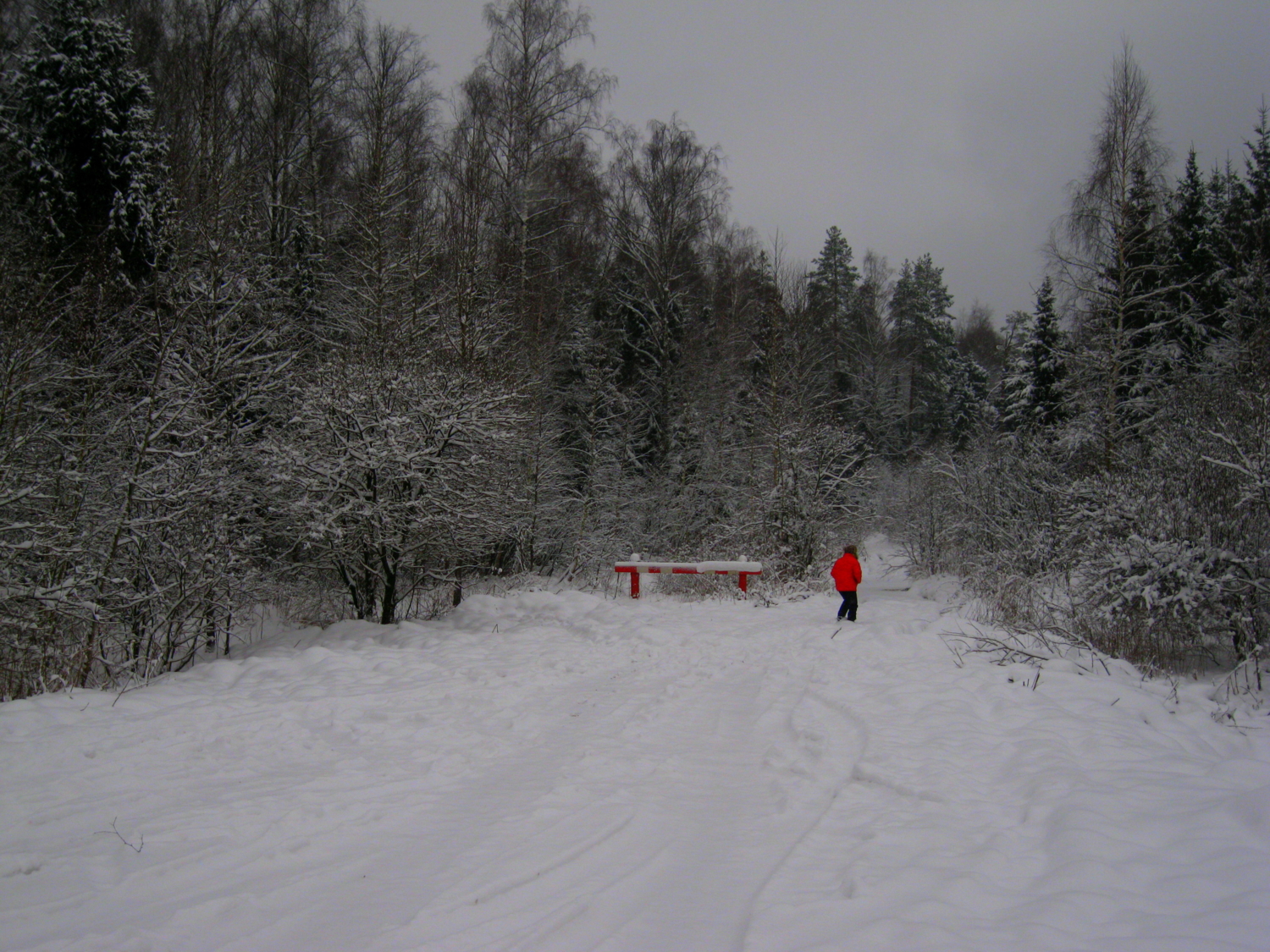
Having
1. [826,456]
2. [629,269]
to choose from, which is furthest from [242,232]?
[629,269]

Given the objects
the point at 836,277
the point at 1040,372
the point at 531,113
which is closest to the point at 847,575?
the point at 531,113

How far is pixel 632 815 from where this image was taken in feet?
13.2

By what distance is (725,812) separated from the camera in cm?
411

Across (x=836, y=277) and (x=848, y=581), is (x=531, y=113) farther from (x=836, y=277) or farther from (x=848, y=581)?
(x=836, y=277)

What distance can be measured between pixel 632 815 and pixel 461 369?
9.07m

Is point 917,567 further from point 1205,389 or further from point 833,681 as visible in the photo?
point 833,681

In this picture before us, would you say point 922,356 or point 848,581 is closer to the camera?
point 848,581

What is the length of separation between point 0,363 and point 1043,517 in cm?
1963

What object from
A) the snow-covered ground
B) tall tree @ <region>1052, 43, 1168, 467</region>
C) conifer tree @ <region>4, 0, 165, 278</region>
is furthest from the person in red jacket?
conifer tree @ <region>4, 0, 165, 278</region>

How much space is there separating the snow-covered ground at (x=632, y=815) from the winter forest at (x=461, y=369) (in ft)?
8.44

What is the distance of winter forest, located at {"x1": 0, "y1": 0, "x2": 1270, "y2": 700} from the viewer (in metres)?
8.30

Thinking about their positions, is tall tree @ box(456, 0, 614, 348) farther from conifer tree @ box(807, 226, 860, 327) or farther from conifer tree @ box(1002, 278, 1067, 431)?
conifer tree @ box(807, 226, 860, 327)

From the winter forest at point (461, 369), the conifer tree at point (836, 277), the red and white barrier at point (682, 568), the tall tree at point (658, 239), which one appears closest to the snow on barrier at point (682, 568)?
the red and white barrier at point (682, 568)

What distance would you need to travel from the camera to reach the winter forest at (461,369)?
27.2 feet
